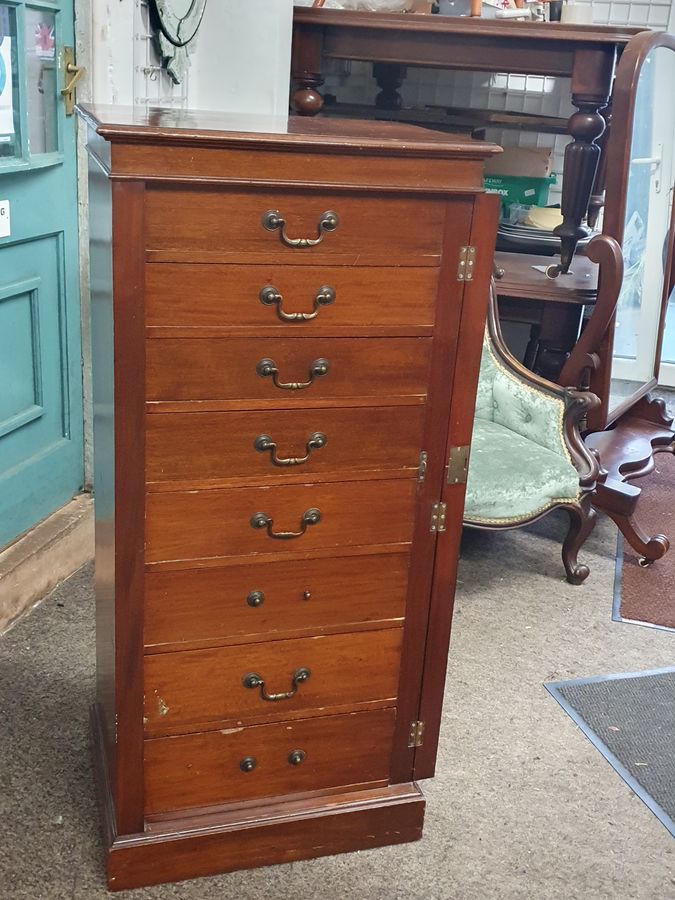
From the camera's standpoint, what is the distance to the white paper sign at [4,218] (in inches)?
92.6

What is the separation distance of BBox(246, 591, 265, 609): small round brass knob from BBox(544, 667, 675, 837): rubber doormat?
3.22 feet

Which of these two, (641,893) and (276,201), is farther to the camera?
(641,893)

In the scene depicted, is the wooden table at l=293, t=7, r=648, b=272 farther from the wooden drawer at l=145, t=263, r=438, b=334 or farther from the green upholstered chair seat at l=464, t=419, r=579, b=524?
the wooden drawer at l=145, t=263, r=438, b=334

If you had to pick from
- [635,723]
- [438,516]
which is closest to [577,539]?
[635,723]

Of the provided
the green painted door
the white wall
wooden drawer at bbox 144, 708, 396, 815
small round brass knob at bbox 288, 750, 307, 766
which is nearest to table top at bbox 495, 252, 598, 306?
the white wall

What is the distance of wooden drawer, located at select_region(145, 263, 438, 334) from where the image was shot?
1.40 m

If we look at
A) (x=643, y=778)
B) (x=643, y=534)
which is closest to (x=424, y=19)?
(x=643, y=534)

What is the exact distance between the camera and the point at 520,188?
3.95m

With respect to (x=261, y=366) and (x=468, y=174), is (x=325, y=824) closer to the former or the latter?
(x=261, y=366)

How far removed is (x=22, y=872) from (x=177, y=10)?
2.28 meters

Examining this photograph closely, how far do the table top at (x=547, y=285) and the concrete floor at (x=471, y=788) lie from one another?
95 cm

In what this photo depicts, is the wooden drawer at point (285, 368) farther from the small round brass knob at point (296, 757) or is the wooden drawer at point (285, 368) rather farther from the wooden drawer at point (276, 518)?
the small round brass knob at point (296, 757)

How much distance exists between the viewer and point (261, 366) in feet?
4.85

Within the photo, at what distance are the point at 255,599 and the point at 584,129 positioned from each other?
1978 mm
